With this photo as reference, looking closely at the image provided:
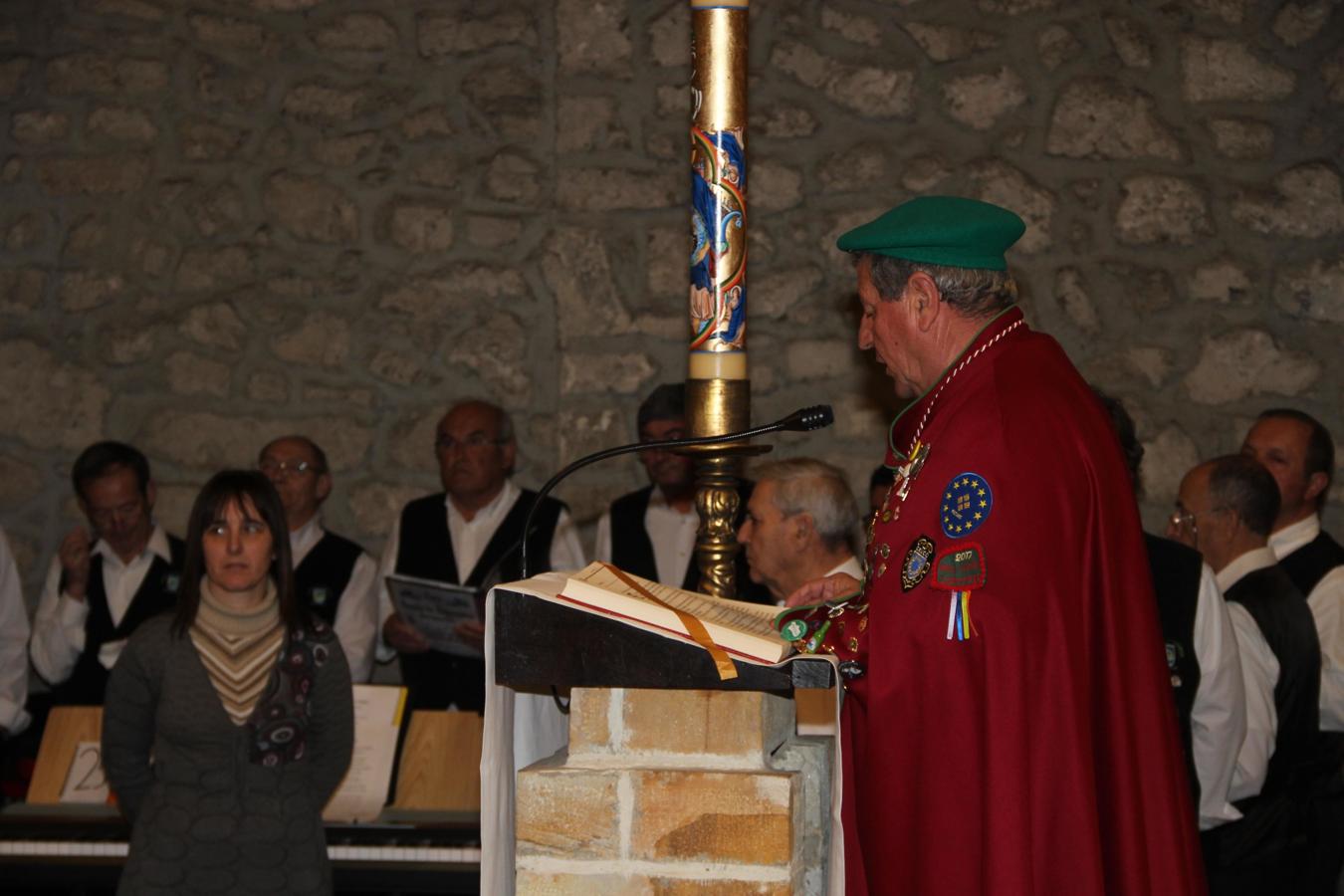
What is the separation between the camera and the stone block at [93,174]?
618cm

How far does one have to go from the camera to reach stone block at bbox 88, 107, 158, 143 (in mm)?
6172

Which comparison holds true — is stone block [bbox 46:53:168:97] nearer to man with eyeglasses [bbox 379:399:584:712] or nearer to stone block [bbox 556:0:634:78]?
stone block [bbox 556:0:634:78]

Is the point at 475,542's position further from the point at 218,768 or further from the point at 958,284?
the point at 958,284

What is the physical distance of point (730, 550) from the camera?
2422 mm

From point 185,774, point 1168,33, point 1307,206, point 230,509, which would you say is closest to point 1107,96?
point 1168,33

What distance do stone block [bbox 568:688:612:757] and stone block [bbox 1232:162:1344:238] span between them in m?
4.47

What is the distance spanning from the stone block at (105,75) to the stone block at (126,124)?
0.22 feet

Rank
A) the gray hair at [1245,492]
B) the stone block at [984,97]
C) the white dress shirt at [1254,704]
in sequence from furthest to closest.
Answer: the stone block at [984,97] < the gray hair at [1245,492] < the white dress shirt at [1254,704]

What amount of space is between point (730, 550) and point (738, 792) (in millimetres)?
547

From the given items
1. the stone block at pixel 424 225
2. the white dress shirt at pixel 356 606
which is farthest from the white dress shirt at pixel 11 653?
the stone block at pixel 424 225

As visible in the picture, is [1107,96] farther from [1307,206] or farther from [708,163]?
[708,163]

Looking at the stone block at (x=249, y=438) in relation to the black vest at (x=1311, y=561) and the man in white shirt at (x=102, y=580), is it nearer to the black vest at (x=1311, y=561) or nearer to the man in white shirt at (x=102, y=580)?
the man in white shirt at (x=102, y=580)

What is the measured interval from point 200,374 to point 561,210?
1.55 m

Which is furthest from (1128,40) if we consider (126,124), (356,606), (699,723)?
(699,723)
